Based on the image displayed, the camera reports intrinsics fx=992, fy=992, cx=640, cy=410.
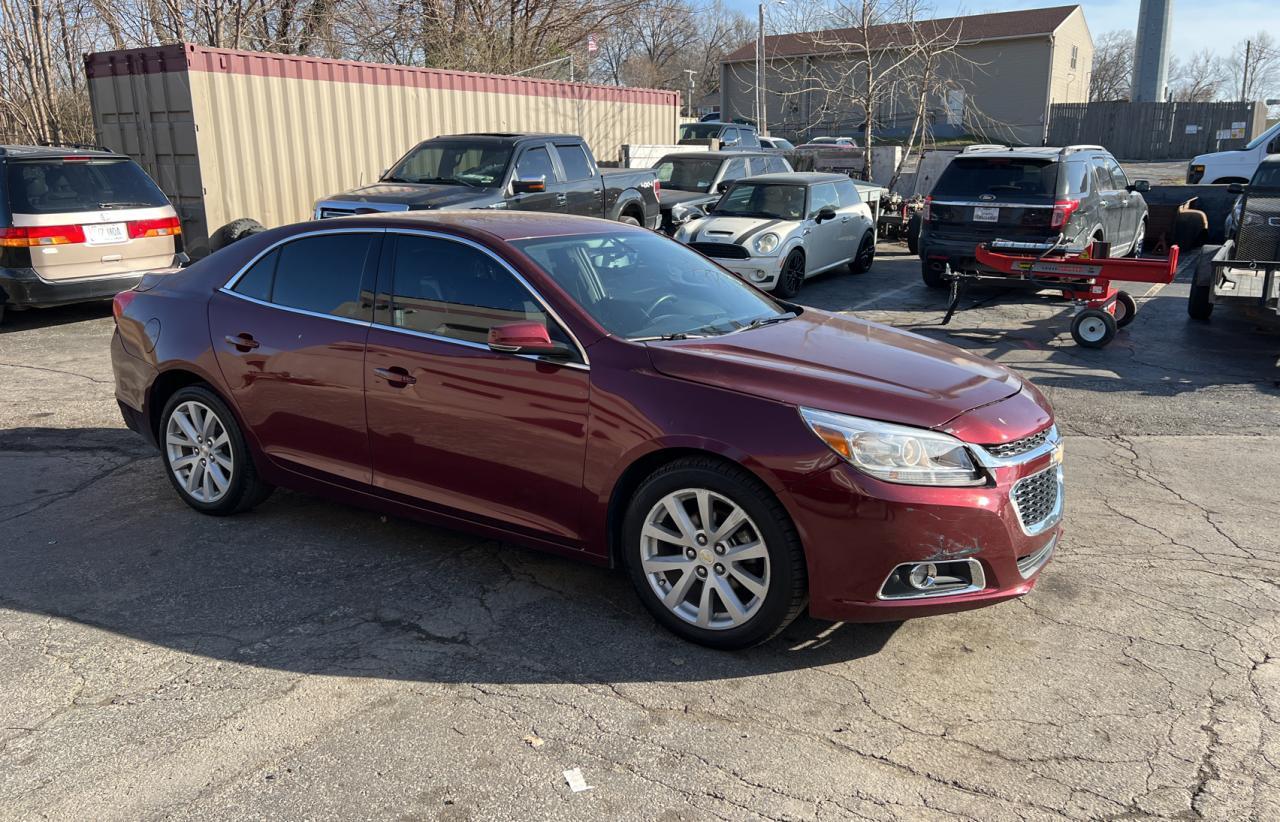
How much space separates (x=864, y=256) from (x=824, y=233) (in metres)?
1.85

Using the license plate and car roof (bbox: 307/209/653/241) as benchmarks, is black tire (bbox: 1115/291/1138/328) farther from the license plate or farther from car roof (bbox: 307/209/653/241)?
the license plate

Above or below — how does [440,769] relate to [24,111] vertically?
below

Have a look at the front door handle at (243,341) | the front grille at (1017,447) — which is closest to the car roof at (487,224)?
the front door handle at (243,341)

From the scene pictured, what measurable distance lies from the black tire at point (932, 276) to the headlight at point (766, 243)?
2.16 metres

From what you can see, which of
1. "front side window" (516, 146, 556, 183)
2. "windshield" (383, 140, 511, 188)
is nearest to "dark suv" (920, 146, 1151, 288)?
"front side window" (516, 146, 556, 183)

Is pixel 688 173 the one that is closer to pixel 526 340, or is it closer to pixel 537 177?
pixel 537 177

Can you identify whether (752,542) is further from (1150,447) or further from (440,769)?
(1150,447)

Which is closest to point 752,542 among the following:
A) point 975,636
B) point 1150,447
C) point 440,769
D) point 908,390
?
point 908,390

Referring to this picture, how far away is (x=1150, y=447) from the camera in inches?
264

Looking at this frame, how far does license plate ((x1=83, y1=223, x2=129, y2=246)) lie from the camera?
10258 millimetres

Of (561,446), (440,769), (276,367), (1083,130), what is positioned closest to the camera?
(440,769)

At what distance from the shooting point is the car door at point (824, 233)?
507 inches

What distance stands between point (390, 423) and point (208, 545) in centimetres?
126

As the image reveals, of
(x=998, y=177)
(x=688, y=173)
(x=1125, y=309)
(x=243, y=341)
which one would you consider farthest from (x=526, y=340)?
(x=688, y=173)
